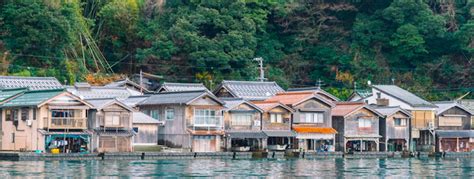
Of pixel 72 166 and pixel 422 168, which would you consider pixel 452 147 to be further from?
pixel 72 166

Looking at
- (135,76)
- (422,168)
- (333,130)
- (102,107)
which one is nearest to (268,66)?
(135,76)

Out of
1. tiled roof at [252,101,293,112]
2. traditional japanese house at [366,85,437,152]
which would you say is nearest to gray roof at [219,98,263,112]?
tiled roof at [252,101,293,112]

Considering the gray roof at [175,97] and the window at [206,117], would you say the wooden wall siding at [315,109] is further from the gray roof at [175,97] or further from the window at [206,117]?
the gray roof at [175,97]

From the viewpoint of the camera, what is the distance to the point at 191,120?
211 feet

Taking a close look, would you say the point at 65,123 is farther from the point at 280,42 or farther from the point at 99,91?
the point at 280,42

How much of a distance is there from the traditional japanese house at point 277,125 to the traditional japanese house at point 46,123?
1296 cm

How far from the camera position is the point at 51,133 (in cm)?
5916

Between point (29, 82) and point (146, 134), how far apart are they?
10.7 m

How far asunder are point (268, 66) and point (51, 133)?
30.2 meters

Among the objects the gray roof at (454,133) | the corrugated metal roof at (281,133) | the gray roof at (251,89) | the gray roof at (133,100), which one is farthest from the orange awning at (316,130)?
the gray roof at (133,100)

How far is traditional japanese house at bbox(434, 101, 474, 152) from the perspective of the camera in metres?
74.8

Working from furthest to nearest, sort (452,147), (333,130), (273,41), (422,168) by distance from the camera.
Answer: (273,41)
(452,147)
(333,130)
(422,168)

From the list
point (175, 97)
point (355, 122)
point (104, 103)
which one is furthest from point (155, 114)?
point (355, 122)

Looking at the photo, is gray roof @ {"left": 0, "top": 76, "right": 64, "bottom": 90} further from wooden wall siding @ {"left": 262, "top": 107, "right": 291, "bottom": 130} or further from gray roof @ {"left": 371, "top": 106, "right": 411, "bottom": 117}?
gray roof @ {"left": 371, "top": 106, "right": 411, "bottom": 117}
